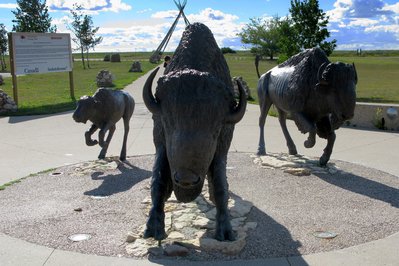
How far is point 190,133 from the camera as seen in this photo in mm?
3609

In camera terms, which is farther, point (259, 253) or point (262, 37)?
point (262, 37)

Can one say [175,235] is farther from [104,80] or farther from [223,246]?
[104,80]

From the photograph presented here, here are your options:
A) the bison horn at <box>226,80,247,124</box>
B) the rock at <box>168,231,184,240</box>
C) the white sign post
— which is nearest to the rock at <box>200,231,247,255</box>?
the rock at <box>168,231,184,240</box>

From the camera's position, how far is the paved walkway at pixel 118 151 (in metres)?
4.28

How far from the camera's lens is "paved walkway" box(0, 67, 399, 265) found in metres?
4.28

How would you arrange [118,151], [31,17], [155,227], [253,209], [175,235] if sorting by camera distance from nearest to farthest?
[155,227]
[175,235]
[253,209]
[118,151]
[31,17]

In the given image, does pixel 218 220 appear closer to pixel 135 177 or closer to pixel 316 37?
pixel 135 177

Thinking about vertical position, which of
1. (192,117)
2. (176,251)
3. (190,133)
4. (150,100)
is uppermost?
(150,100)

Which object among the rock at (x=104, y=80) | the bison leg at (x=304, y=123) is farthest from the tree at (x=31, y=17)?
the bison leg at (x=304, y=123)

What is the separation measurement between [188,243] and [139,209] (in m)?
1.43

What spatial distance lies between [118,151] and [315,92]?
437 centimetres

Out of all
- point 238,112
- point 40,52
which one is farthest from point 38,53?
point 238,112

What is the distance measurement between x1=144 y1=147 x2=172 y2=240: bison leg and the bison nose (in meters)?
0.91

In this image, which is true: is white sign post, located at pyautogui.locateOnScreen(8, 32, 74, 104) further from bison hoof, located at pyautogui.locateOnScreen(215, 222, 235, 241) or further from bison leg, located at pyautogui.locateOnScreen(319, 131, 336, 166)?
bison hoof, located at pyautogui.locateOnScreen(215, 222, 235, 241)
